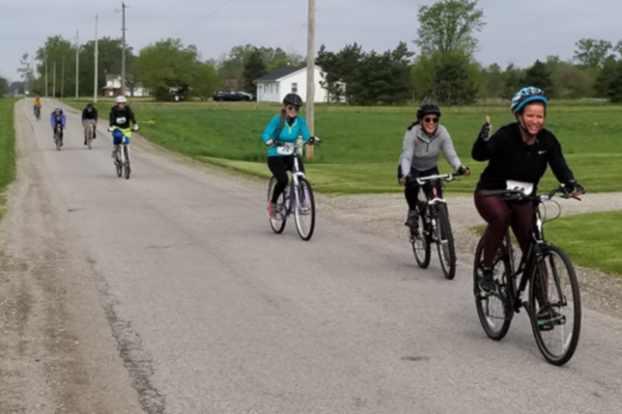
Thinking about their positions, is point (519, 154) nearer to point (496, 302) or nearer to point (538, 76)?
point (496, 302)

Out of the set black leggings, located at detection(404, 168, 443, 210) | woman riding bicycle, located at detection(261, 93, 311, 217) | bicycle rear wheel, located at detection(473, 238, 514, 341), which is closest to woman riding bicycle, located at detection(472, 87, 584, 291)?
bicycle rear wheel, located at detection(473, 238, 514, 341)

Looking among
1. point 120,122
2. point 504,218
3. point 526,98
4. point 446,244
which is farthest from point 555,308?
point 120,122

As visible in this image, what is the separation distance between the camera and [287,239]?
1294 centimetres

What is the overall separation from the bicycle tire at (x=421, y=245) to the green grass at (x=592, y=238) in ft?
5.83

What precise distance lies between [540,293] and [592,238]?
6236mm

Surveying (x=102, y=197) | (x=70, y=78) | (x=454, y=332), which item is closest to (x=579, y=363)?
(x=454, y=332)

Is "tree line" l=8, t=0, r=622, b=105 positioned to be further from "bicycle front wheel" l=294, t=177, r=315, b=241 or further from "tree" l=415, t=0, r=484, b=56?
"bicycle front wheel" l=294, t=177, r=315, b=241

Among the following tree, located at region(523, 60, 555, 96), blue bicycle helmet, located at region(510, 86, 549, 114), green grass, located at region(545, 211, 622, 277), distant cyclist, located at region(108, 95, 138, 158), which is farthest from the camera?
tree, located at region(523, 60, 555, 96)

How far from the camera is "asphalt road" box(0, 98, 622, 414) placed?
5.67 meters

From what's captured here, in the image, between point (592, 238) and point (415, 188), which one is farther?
point (592, 238)

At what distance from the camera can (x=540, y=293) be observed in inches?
255

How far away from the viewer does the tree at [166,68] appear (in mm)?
128875

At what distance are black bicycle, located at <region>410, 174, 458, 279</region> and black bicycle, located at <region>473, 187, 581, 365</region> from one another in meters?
2.47

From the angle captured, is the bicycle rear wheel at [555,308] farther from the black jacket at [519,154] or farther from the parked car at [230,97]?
the parked car at [230,97]
